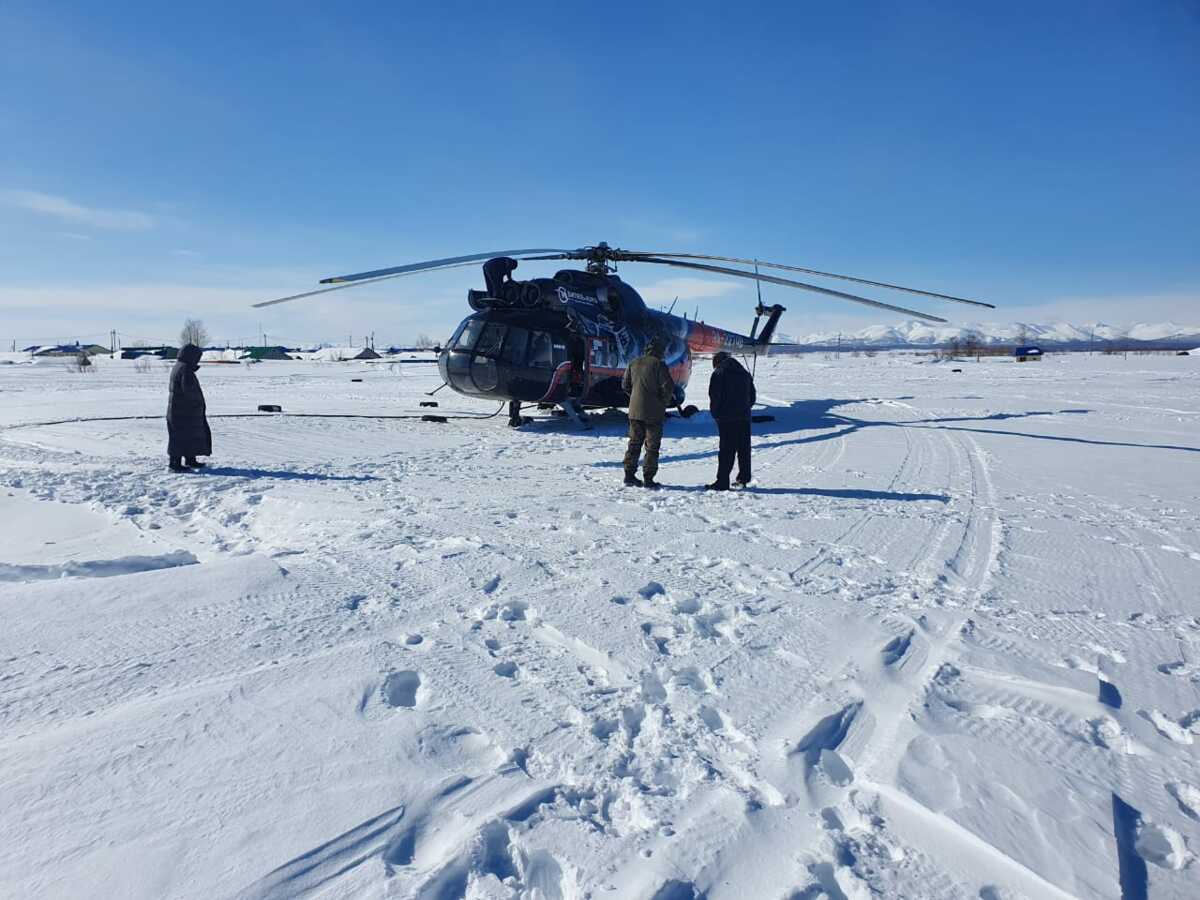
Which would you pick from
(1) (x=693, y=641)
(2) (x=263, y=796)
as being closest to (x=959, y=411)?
(1) (x=693, y=641)

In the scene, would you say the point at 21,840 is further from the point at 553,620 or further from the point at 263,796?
the point at 553,620

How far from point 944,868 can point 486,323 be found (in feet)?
37.3

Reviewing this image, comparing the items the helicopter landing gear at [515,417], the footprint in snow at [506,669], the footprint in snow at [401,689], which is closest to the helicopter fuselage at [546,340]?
the helicopter landing gear at [515,417]

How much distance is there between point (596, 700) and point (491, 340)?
10.1 m

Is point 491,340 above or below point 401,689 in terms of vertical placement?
above

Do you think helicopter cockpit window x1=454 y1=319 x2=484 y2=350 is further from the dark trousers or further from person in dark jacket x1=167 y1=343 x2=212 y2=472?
the dark trousers

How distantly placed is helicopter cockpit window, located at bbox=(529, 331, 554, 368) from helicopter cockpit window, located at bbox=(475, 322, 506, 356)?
23.2 inches

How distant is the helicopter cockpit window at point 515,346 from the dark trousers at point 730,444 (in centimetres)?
563

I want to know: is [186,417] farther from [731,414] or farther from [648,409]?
[731,414]

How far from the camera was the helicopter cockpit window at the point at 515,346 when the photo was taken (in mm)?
12211

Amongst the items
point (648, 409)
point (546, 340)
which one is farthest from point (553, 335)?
point (648, 409)

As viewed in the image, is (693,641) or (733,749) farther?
(693,641)

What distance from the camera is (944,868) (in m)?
1.99

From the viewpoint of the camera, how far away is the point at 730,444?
7.50 metres
